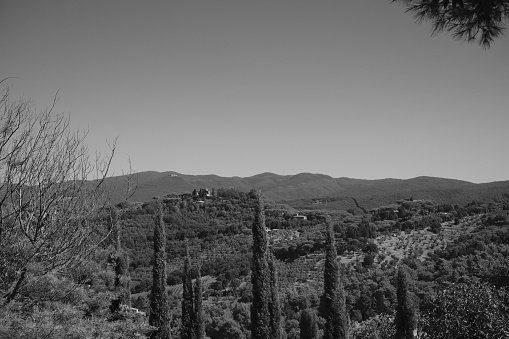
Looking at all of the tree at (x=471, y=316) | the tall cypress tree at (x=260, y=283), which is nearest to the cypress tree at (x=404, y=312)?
the tree at (x=471, y=316)

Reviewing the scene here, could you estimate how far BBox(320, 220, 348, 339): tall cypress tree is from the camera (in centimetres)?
1625

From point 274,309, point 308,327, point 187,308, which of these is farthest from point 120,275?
point 308,327

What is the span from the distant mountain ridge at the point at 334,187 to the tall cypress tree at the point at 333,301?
55214 mm

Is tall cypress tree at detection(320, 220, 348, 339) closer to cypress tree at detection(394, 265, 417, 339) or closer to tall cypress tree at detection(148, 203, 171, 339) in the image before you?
cypress tree at detection(394, 265, 417, 339)

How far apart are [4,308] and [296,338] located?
26.1 m

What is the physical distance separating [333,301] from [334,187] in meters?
113

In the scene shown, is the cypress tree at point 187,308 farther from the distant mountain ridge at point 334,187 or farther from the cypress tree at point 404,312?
the distant mountain ridge at point 334,187

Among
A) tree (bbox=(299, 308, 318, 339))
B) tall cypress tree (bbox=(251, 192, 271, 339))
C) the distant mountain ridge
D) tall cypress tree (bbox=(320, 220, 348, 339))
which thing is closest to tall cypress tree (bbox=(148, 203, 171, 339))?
tall cypress tree (bbox=(251, 192, 271, 339))

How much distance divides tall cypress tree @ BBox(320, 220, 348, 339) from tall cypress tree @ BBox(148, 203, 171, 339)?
7.93 metres

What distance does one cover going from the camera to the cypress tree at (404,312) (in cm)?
1694

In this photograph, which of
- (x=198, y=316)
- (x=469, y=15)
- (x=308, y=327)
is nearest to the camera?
(x=469, y=15)

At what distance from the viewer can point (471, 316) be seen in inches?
381

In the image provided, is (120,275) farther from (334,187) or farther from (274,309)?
(334,187)

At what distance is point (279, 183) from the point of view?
447 feet
